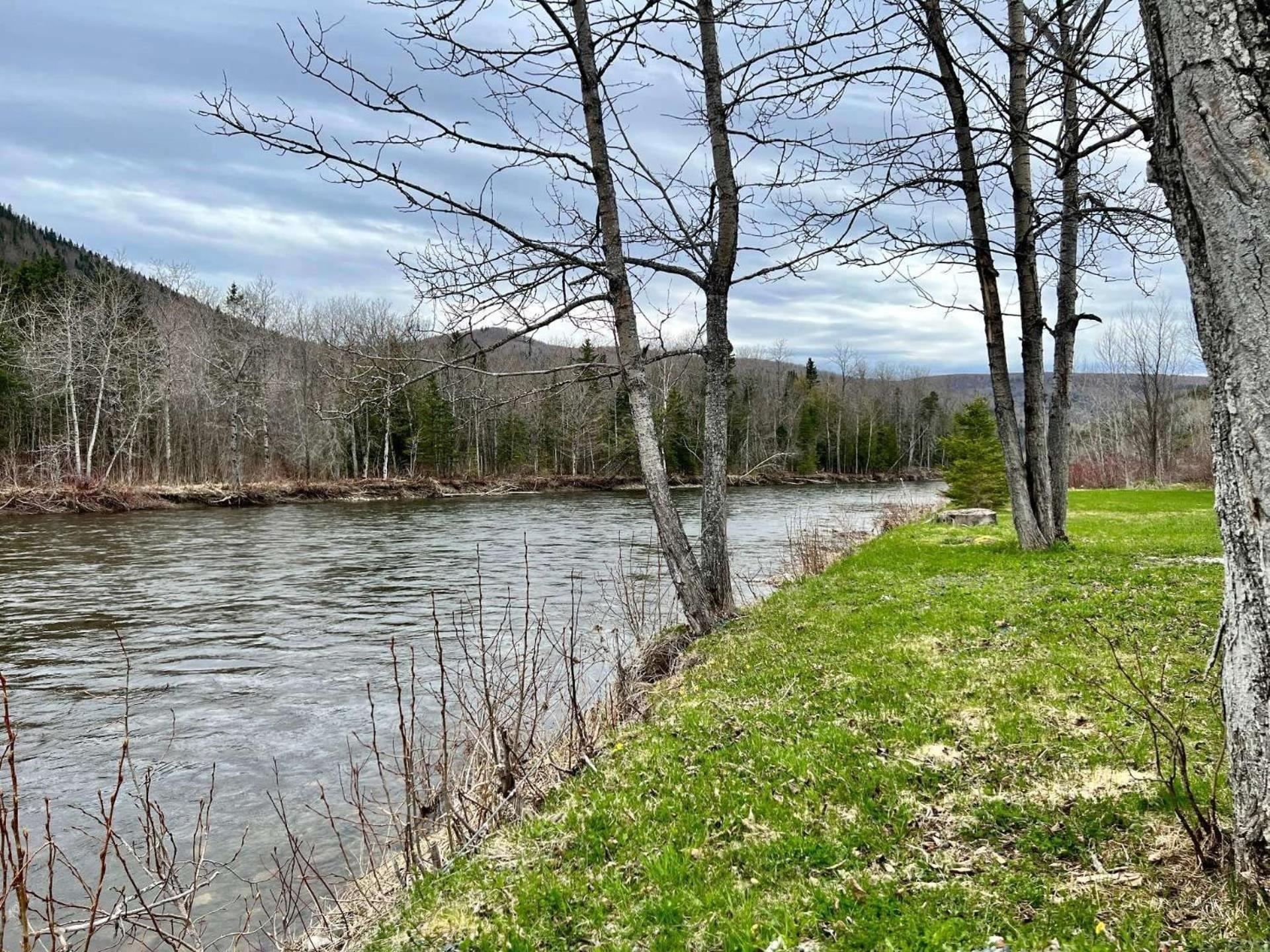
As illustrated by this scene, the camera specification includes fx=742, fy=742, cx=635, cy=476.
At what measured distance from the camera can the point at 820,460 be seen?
92.8 metres

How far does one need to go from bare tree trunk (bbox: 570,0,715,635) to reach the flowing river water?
1.49 meters

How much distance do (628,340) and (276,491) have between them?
126ft

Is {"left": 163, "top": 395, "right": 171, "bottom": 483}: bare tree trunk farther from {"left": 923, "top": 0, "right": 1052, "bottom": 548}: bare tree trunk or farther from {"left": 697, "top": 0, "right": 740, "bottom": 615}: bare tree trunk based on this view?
{"left": 923, "top": 0, "right": 1052, "bottom": 548}: bare tree trunk

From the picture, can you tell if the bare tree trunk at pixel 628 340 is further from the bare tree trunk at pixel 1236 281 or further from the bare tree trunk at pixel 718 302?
the bare tree trunk at pixel 1236 281

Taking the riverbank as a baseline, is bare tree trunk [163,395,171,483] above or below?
above

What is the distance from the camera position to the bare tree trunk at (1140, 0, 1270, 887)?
2.52 meters

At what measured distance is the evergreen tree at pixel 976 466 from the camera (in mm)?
29484

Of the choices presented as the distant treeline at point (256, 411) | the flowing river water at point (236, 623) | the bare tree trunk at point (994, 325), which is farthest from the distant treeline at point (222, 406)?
the bare tree trunk at point (994, 325)

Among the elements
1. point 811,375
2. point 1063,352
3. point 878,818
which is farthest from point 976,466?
point 811,375

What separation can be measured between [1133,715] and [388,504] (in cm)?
4152

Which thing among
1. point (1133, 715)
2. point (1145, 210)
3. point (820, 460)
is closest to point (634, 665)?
point (1133, 715)

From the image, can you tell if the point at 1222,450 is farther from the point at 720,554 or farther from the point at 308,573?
the point at 308,573

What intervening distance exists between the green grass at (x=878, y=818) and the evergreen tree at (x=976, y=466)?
23745 mm

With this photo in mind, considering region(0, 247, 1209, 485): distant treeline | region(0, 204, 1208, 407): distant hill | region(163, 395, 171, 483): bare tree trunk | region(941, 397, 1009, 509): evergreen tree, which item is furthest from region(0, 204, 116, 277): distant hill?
region(941, 397, 1009, 509): evergreen tree
